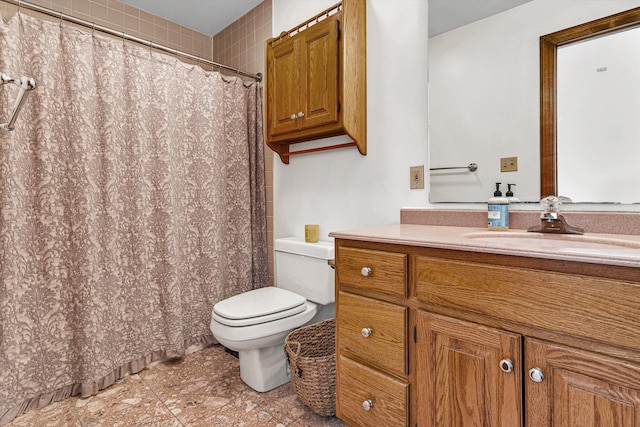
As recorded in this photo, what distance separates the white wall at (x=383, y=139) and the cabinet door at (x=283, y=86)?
0.80ft

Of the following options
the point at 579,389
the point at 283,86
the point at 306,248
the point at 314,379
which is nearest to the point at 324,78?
the point at 283,86

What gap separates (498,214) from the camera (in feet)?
4.27

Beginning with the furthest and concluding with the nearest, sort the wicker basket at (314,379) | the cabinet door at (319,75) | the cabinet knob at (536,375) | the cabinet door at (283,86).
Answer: the cabinet door at (283,86)
the cabinet door at (319,75)
the wicker basket at (314,379)
the cabinet knob at (536,375)

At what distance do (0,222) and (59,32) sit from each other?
938 millimetres

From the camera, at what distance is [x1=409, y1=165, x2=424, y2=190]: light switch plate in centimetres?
161

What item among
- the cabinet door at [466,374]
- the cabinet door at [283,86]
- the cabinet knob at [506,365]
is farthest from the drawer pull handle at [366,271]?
the cabinet door at [283,86]

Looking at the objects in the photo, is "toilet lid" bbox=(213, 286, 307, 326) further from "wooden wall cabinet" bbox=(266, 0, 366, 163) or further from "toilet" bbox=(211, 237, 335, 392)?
"wooden wall cabinet" bbox=(266, 0, 366, 163)

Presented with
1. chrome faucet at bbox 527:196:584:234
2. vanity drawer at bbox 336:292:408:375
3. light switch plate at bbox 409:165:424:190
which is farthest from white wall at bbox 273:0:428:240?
vanity drawer at bbox 336:292:408:375

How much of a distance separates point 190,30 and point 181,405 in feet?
8.97

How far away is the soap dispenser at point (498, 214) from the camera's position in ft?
4.25

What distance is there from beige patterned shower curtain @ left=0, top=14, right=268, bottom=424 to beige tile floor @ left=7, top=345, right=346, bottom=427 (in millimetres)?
94

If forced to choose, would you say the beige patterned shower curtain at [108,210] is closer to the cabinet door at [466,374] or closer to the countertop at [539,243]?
the countertop at [539,243]

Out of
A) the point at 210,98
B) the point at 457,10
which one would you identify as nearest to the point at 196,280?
the point at 210,98

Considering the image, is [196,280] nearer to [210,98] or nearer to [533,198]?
[210,98]
